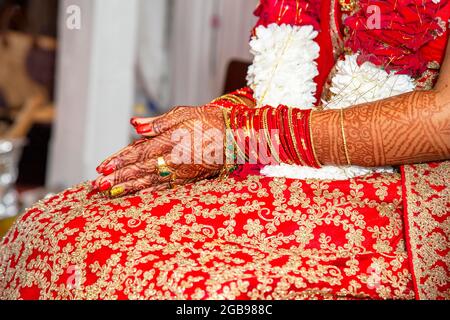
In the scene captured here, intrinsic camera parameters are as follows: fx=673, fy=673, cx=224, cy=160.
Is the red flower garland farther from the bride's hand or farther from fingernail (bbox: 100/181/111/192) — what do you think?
fingernail (bbox: 100/181/111/192)

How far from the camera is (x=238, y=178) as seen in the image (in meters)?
1.06

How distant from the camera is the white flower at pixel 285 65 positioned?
3.98 ft

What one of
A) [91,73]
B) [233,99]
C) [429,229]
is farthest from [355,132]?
[91,73]

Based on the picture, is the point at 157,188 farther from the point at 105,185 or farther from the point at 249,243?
the point at 249,243

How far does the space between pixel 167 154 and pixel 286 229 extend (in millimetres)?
225

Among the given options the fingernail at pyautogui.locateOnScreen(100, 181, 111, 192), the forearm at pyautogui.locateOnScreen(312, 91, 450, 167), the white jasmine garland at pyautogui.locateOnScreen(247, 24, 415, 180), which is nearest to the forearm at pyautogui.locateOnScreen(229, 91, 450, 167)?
the forearm at pyautogui.locateOnScreen(312, 91, 450, 167)

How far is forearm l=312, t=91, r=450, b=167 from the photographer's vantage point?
960 millimetres

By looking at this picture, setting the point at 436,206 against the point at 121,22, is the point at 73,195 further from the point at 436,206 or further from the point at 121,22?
the point at 121,22

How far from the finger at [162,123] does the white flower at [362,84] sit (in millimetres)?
251

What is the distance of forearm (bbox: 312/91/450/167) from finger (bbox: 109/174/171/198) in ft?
0.82

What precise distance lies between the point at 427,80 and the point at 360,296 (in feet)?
1.28

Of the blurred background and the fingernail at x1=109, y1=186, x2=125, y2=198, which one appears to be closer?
the fingernail at x1=109, y1=186, x2=125, y2=198

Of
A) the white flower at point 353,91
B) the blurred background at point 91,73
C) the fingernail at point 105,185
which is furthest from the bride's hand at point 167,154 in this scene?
the blurred background at point 91,73

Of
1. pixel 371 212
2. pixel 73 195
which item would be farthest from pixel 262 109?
pixel 73 195
